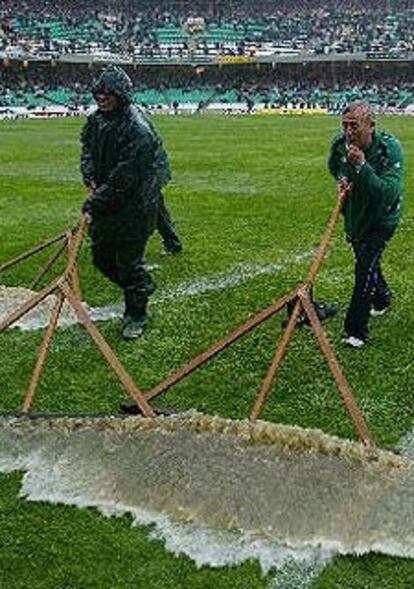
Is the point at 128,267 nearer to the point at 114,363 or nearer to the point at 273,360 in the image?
the point at 114,363

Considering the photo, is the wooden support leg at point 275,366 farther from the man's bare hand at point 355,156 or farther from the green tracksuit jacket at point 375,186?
the green tracksuit jacket at point 375,186

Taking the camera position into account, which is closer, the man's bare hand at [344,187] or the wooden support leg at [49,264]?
the man's bare hand at [344,187]

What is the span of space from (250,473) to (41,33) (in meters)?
52.6

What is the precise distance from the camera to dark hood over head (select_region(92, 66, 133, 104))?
6.89 m

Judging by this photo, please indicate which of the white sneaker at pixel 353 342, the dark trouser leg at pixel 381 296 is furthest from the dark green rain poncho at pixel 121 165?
the dark trouser leg at pixel 381 296

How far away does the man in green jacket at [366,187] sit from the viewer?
644 centimetres

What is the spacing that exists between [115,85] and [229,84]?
46219mm

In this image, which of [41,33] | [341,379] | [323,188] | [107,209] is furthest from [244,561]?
[41,33]

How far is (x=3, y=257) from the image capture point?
11125mm

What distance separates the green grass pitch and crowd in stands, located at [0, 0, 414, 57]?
37781mm

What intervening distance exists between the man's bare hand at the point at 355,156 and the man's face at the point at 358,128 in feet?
0.55

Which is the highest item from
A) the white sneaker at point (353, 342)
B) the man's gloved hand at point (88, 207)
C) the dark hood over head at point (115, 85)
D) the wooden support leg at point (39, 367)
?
the dark hood over head at point (115, 85)

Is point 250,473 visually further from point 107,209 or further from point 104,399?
point 107,209

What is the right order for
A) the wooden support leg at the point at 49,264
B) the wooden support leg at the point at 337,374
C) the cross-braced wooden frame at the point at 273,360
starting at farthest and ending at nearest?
the wooden support leg at the point at 49,264
the cross-braced wooden frame at the point at 273,360
the wooden support leg at the point at 337,374
